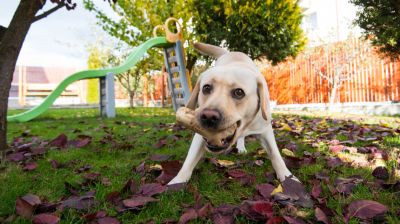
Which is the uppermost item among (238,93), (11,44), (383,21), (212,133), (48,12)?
(383,21)

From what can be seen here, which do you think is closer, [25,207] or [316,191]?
[25,207]

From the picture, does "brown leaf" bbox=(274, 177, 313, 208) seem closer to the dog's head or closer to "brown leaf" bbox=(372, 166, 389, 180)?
the dog's head

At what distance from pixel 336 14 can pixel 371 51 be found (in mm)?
9994

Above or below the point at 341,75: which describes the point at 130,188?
below

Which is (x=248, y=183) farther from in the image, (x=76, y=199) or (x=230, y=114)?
(x=76, y=199)

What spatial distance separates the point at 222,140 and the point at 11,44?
217 cm

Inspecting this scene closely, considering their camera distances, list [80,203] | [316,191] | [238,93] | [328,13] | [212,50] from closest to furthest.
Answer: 1. [80,203]
2. [316,191]
3. [238,93]
4. [212,50]
5. [328,13]

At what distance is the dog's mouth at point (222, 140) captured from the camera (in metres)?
1.94

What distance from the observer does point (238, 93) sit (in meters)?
2.16

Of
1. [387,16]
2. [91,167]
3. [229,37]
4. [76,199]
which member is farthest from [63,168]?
[229,37]

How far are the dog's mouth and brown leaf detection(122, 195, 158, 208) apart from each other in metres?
0.50

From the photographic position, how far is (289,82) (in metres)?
15.5

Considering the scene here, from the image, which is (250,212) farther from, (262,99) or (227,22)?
(227,22)

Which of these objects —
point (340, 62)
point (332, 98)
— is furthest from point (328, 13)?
point (332, 98)
